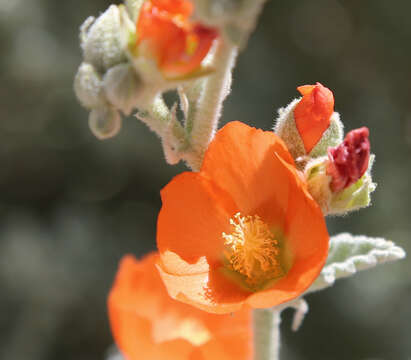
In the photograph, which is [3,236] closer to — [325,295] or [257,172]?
[325,295]

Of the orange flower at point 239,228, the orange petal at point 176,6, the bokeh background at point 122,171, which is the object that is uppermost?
the orange petal at point 176,6

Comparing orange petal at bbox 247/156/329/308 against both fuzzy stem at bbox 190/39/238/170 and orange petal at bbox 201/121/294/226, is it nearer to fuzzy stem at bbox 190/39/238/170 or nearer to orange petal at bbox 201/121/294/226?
orange petal at bbox 201/121/294/226

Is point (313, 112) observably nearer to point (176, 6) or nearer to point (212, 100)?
point (212, 100)

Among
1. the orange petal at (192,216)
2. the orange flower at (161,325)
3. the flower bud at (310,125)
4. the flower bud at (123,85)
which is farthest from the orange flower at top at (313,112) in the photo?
the orange flower at (161,325)

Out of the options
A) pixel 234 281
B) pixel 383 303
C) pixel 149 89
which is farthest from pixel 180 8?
pixel 383 303

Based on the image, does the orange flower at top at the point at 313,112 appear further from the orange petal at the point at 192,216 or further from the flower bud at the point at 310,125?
the orange petal at the point at 192,216
